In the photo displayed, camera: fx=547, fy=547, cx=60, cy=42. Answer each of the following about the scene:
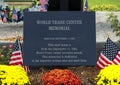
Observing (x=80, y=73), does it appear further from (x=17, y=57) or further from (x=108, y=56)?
(x=17, y=57)

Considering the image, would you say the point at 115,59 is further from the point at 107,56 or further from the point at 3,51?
the point at 3,51

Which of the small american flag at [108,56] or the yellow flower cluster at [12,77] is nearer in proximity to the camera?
the yellow flower cluster at [12,77]

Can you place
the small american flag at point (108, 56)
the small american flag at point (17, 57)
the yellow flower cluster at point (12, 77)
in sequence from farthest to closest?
the small american flag at point (108, 56) < the small american flag at point (17, 57) < the yellow flower cluster at point (12, 77)

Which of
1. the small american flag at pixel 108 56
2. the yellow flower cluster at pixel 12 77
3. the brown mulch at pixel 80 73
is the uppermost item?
the yellow flower cluster at pixel 12 77

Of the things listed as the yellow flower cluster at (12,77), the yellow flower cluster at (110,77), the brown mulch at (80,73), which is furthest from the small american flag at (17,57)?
the yellow flower cluster at (110,77)

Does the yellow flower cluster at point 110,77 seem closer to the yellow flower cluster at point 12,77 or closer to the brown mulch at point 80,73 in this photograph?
the brown mulch at point 80,73

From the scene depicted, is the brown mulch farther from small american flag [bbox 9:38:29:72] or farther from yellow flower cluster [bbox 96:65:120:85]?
yellow flower cluster [bbox 96:65:120:85]

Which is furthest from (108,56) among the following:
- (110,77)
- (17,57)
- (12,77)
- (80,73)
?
(12,77)

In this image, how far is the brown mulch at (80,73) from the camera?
37.8 ft

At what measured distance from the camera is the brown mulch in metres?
11.5

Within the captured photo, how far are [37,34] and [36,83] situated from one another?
111 cm

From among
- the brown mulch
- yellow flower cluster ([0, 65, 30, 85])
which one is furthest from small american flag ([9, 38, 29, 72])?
yellow flower cluster ([0, 65, 30, 85])

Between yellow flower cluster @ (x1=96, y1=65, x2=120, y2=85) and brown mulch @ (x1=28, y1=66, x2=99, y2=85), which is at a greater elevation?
yellow flower cluster @ (x1=96, y1=65, x2=120, y2=85)

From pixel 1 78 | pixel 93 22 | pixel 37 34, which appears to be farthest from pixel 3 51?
pixel 1 78
